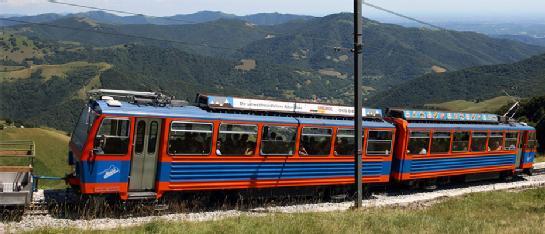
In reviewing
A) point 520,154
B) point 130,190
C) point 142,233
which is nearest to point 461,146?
point 520,154

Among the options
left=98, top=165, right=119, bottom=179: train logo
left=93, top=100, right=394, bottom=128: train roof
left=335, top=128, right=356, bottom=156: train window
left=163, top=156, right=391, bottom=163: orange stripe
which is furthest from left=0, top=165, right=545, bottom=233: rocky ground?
left=93, top=100, right=394, bottom=128: train roof

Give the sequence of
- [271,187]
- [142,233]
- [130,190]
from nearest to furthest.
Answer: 1. [142,233]
2. [130,190]
3. [271,187]

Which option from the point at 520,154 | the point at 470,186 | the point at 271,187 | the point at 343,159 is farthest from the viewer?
the point at 520,154

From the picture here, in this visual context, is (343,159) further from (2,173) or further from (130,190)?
(2,173)

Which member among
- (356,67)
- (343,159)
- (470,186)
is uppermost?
(356,67)

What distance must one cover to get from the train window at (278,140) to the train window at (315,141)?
42cm

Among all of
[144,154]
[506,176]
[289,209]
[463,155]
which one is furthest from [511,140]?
[144,154]

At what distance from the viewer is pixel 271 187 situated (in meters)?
17.2

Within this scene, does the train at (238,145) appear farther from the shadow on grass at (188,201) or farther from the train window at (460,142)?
the shadow on grass at (188,201)

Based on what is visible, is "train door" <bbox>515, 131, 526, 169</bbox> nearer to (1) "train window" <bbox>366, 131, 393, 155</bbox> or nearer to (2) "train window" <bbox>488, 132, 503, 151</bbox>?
(2) "train window" <bbox>488, 132, 503, 151</bbox>

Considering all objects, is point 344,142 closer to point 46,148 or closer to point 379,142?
point 379,142

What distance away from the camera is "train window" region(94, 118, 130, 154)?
13750 millimetres

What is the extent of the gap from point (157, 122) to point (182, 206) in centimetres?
253

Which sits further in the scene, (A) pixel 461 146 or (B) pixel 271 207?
(A) pixel 461 146
